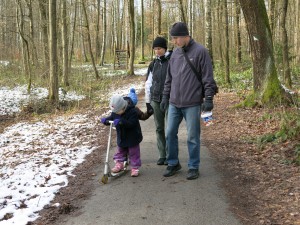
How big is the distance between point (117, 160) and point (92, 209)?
4.56 feet

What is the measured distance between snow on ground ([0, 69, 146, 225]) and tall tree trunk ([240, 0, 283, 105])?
16.0 feet

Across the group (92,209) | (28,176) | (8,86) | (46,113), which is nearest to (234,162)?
(92,209)

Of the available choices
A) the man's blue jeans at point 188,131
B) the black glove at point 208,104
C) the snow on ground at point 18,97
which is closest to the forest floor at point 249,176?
the man's blue jeans at point 188,131

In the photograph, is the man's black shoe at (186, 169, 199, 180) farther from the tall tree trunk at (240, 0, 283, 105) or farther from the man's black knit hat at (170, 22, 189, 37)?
the tall tree trunk at (240, 0, 283, 105)

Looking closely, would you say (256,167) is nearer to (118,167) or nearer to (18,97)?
(118,167)

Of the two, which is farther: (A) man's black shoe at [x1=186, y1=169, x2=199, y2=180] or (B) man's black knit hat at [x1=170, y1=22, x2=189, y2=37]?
(A) man's black shoe at [x1=186, y1=169, x2=199, y2=180]

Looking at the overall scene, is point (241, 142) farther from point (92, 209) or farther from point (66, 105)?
point (66, 105)

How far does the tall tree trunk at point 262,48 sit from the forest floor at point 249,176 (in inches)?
28.7

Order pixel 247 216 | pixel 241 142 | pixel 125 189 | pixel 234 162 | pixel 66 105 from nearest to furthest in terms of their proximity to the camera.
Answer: pixel 247 216
pixel 125 189
pixel 234 162
pixel 241 142
pixel 66 105

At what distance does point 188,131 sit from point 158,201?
1.25m

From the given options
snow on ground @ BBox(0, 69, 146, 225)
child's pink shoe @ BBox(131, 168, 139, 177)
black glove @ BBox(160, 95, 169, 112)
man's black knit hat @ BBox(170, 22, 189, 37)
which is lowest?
snow on ground @ BBox(0, 69, 146, 225)

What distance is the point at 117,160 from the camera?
235 inches

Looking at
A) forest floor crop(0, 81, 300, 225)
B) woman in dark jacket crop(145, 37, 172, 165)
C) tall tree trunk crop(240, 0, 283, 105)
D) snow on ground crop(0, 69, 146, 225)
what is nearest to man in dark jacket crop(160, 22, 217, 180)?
woman in dark jacket crop(145, 37, 172, 165)

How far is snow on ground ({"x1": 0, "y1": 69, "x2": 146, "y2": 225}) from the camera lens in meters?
5.06
